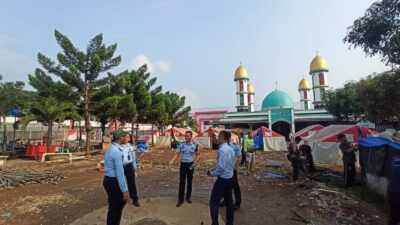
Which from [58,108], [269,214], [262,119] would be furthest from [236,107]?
[269,214]

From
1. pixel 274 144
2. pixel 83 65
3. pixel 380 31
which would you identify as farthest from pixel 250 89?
pixel 380 31

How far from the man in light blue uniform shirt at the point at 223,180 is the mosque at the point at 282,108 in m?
34.9

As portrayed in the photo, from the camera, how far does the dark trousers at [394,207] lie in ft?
13.5

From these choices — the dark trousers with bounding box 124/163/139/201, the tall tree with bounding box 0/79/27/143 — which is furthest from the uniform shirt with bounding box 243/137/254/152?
the tall tree with bounding box 0/79/27/143

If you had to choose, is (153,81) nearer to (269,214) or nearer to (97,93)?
(97,93)

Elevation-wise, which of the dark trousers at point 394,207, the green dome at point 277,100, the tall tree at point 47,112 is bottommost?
the dark trousers at point 394,207

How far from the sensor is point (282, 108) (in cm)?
4056

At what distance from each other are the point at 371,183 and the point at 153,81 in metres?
26.6

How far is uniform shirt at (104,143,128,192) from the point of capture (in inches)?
155

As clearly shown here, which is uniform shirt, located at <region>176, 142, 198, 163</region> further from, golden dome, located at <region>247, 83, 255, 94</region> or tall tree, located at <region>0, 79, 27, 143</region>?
golden dome, located at <region>247, 83, 255, 94</region>

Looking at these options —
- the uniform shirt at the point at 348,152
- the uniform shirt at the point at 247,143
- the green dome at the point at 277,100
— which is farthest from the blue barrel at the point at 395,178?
the green dome at the point at 277,100

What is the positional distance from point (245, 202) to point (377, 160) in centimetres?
366

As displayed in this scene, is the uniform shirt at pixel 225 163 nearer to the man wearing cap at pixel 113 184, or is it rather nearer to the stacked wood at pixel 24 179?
the man wearing cap at pixel 113 184

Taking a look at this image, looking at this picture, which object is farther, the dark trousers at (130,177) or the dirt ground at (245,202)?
the dark trousers at (130,177)
